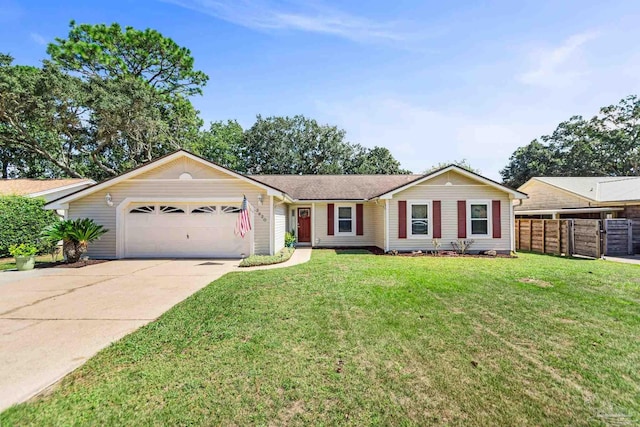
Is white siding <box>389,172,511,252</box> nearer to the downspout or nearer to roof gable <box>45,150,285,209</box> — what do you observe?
the downspout

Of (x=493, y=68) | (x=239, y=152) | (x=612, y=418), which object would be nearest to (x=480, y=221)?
(x=493, y=68)

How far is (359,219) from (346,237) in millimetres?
1190

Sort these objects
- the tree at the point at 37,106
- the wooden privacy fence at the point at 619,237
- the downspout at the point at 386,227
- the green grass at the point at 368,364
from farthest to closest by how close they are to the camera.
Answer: the tree at the point at 37,106 → the downspout at the point at 386,227 → the wooden privacy fence at the point at 619,237 → the green grass at the point at 368,364

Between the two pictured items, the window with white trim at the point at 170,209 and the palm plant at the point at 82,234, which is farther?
the window with white trim at the point at 170,209

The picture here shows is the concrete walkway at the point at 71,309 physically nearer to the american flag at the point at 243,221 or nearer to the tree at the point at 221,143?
the american flag at the point at 243,221

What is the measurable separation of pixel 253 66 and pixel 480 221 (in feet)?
43.2

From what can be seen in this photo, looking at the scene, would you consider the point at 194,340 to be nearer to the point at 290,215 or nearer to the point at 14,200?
the point at 290,215

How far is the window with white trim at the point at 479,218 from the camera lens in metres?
13.0

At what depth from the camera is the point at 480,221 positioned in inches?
516

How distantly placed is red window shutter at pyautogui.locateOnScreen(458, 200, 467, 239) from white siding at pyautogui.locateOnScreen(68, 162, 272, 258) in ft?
27.2

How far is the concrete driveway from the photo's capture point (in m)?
3.37

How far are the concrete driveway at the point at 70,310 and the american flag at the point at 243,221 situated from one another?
1501mm

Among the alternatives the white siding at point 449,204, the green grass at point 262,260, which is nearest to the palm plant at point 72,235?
the green grass at point 262,260

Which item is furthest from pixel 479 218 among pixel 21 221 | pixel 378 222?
pixel 21 221
